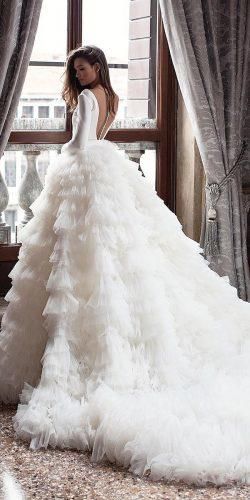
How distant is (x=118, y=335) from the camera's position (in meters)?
3.21

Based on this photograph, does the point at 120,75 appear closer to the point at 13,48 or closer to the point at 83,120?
the point at 13,48

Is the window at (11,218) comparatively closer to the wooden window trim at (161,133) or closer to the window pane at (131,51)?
the wooden window trim at (161,133)

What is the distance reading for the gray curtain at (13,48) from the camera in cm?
398

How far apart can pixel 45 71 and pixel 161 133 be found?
0.79 m

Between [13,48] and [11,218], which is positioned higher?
[13,48]

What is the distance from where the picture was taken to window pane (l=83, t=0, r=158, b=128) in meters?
4.73

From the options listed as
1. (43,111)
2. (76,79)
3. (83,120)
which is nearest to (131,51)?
(43,111)

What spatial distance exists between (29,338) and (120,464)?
765mm

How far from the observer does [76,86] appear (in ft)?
11.9

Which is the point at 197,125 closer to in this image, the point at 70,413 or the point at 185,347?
the point at 185,347

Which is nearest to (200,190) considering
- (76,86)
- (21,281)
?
(76,86)

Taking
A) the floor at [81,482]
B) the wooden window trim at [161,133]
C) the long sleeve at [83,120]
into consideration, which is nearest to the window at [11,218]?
the wooden window trim at [161,133]

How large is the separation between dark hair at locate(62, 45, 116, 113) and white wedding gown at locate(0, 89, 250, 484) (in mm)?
123

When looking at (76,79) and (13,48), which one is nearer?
(76,79)
